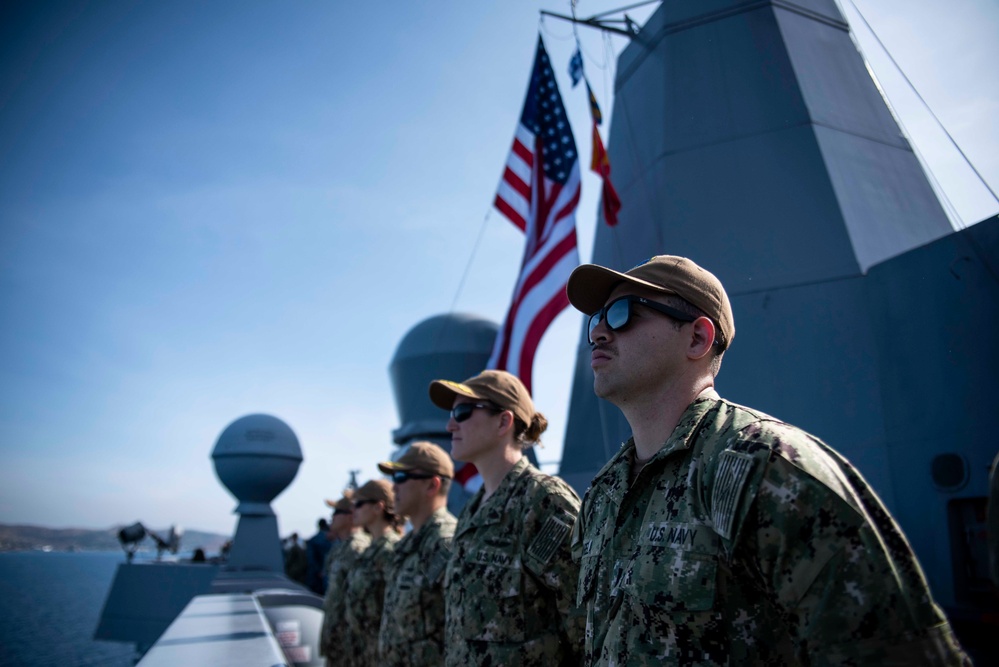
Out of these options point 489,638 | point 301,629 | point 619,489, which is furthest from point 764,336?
point 301,629

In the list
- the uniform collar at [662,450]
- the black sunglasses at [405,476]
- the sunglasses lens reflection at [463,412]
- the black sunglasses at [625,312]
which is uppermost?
Result: the sunglasses lens reflection at [463,412]

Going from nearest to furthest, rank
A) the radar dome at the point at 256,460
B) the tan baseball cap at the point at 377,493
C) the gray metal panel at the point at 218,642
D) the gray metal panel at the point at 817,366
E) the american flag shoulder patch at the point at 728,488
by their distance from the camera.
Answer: the american flag shoulder patch at the point at 728,488
the gray metal panel at the point at 218,642
the gray metal panel at the point at 817,366
the tan baseball cap at the point at 377,493
the radar dome at the point at 256,460

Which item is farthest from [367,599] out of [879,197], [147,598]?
[147,598]

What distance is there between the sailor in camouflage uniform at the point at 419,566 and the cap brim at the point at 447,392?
70 cm

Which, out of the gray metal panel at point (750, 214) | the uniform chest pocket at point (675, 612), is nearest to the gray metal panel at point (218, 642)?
the uniform chest pocket at point (675, 612)

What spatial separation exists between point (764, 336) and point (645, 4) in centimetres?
456

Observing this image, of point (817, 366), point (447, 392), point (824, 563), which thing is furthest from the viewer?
point (817, 366)

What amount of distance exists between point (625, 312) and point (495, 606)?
1.32 metres

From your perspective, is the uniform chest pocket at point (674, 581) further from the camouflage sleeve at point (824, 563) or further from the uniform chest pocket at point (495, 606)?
the uniform chest pocket at point (495, 606)

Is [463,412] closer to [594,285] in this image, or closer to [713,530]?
[594,285]

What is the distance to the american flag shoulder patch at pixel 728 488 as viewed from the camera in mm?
1084

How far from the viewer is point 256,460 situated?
45.0 feet

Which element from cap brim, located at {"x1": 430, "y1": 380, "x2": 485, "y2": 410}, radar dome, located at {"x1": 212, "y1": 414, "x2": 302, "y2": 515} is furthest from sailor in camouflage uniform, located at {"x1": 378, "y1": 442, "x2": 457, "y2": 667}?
radar dome, located at {"x1": 212, "y1": 414, "x2": 302, "y2": 515}

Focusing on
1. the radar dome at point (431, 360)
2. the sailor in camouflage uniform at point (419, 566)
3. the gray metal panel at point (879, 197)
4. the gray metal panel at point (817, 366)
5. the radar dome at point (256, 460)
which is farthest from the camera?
the radar dome at point (256, 460)
